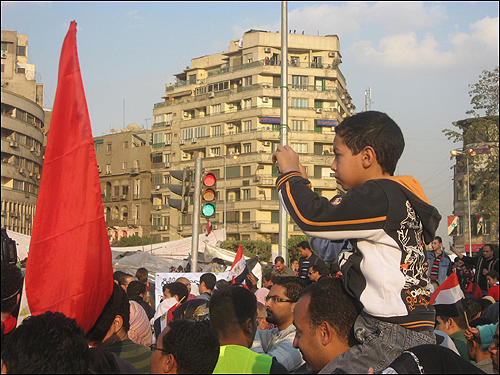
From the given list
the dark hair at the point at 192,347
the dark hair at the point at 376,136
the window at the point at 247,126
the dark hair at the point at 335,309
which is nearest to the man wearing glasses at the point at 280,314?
the dark hair at the point at 192,347

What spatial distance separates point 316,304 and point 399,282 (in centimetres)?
42

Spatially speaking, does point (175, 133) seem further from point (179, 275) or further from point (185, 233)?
point (179, 275)

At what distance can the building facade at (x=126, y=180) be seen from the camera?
87.0 m

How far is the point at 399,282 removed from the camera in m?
2.67

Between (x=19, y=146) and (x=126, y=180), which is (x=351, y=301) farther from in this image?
(x=126, y=180)

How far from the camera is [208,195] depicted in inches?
530

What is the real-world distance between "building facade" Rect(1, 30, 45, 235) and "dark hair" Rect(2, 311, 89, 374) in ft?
206

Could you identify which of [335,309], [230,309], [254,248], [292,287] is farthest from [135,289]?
[254,248]

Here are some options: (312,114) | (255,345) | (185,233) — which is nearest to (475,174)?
(312,114)

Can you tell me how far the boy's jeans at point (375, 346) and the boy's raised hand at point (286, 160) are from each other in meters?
0.81

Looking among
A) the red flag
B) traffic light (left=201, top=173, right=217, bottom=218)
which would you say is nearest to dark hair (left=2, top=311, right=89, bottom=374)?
the red flag

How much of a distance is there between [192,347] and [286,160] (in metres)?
1.12

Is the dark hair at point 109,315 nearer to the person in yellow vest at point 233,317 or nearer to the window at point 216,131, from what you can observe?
the person in yellow vest at point 233,317

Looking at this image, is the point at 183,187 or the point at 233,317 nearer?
the point at 233,317
